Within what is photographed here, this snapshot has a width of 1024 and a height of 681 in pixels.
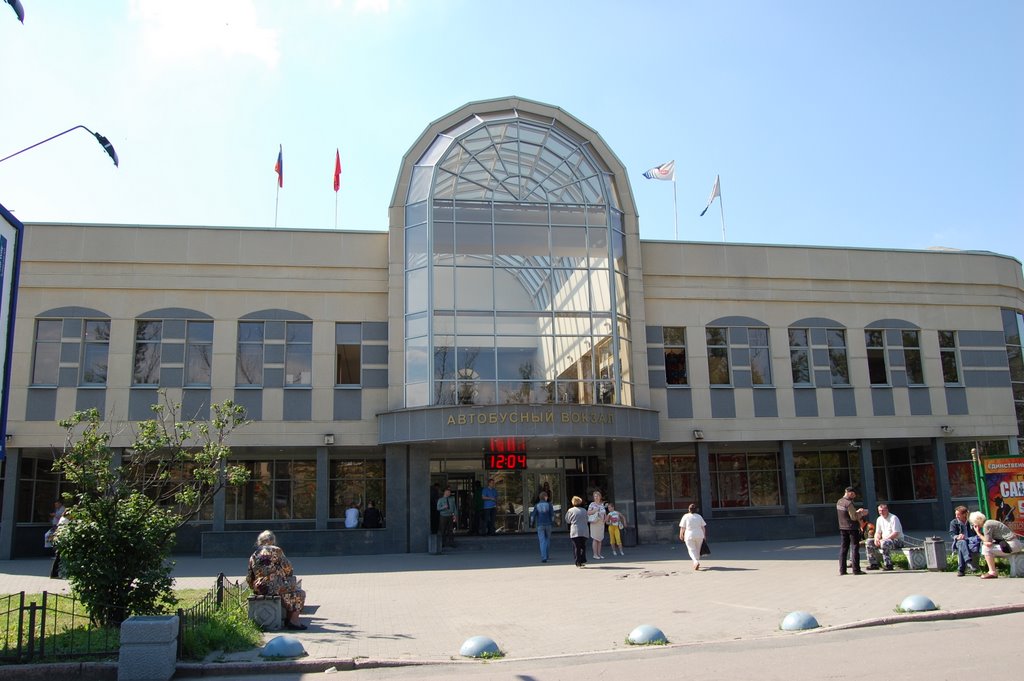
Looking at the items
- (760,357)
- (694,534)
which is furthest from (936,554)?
(760,357)

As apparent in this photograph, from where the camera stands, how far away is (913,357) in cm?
3130

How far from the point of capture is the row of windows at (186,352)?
26516 millimetres

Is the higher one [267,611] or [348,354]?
[348,354]

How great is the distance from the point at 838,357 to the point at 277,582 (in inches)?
952

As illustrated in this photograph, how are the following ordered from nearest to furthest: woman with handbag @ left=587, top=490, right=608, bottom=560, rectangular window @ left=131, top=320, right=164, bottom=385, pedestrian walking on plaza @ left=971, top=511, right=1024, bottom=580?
pedestrian walking on plaza @ left=971, top=511, right=1024, bottom=580 < woman with handbag @ left=587, top=490, right=608, bottom=560 < rectangular window @ left=131, top=320, right=164, bottom=385

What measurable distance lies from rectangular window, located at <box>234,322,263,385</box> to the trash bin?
19.6m

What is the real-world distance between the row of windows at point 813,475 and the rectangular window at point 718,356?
13.1 ft

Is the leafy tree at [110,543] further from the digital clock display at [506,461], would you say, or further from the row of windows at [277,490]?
the digital clock display at [506,461]

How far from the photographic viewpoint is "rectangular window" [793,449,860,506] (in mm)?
33250

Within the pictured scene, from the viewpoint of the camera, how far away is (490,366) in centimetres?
2600

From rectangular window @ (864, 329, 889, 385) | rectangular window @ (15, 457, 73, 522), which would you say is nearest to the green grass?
rectangular window @ (15, 457, 73, 522)

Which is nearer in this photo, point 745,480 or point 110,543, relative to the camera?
point 110,543

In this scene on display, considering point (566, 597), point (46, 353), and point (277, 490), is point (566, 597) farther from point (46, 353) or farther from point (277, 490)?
point (46, 353)

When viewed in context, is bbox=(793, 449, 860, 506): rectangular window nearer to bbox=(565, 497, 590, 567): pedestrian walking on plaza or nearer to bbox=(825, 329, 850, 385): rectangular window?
bbox=(825, 329, 850, 385): rectangular window
